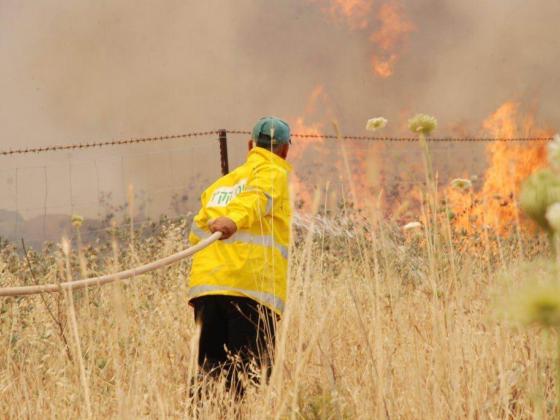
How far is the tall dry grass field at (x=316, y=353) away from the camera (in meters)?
1.99

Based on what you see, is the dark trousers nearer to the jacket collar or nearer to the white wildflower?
the jacket collar

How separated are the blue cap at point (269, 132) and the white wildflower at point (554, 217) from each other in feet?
9.46

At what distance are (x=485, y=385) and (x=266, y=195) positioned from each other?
1.23 m

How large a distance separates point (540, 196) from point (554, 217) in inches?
3.5

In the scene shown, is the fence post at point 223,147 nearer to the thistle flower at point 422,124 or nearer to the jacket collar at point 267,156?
the jacket collar at point 267,156

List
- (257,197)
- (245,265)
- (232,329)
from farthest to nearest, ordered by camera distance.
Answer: (232,329) → (245,265) → (257,197)

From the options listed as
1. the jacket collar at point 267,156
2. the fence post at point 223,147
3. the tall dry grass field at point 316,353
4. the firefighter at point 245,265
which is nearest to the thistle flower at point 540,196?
the tall dry grass field at point 316,353

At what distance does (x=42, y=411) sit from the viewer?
2.83 m

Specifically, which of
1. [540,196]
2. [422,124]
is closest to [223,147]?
[422,124]

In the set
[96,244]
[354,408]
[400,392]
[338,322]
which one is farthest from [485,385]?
[96,244]

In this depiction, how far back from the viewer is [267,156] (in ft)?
11.5

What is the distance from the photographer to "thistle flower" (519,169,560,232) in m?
0.73

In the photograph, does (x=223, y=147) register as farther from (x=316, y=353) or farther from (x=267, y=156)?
(x=316, y=353)

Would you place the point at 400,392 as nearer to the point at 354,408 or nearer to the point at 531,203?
the point at 354,408
